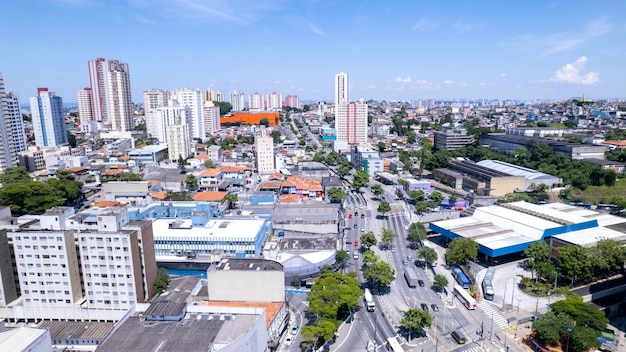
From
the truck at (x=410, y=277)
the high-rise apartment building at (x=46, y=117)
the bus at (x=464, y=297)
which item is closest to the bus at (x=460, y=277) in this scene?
the bus at (x=464, y=297)

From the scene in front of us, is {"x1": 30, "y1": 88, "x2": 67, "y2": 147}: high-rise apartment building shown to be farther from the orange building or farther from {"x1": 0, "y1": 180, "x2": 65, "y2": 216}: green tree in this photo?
the orange building

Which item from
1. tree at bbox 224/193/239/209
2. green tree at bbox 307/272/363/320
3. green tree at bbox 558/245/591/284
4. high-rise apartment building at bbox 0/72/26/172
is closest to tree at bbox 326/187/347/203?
tree at bbox 224/193/239/209

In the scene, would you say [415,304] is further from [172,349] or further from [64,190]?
[64,190]

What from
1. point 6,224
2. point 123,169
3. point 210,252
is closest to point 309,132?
point 123,169

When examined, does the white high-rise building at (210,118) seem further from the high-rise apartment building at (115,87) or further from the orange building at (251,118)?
the high-rise apartment building at (115,87)

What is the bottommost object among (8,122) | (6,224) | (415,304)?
(415,304)

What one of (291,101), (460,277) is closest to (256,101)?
(291,101)
